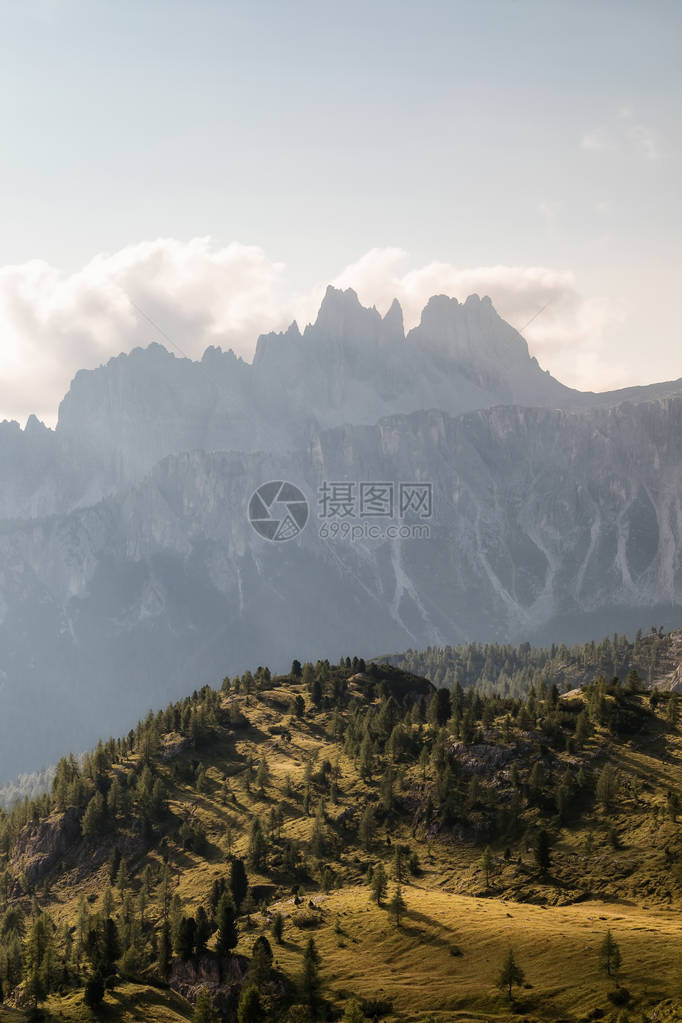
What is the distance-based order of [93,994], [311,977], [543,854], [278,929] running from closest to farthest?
[93,994], [311,977], [278,929], [543,854]

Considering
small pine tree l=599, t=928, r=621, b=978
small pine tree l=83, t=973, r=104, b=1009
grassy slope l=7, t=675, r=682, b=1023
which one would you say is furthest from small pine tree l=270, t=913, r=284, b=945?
small pine tree l=599, t=928, r=621, b=978

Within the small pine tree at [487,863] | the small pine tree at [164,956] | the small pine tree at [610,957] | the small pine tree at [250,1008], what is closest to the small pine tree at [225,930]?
the small pine tree at [164,956]

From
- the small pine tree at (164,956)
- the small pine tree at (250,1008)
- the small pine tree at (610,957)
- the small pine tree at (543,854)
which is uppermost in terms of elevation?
the small pine tree at (610,957)

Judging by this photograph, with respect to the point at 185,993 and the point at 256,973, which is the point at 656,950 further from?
the point at 185,993

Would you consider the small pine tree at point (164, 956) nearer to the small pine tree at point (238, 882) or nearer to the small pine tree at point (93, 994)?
the small pine tree at point (93, 994)

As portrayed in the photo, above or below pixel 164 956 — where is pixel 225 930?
above

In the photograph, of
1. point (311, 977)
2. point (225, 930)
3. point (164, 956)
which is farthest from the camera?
point (164, 956)

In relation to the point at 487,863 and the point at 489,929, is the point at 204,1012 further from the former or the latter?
the point at 487,863

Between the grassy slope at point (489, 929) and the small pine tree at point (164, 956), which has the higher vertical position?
the grassy slope at point (489, 929)

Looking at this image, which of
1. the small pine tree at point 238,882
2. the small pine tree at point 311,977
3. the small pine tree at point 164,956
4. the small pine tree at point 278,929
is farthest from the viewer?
the small pine tree at point 238,882

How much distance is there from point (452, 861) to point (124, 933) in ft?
214

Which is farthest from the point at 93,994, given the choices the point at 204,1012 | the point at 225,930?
the point at 225,930

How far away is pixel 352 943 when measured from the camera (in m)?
144

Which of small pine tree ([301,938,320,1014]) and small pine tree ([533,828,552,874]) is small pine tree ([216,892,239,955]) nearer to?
small pine tree ([301,938,320,1014])
